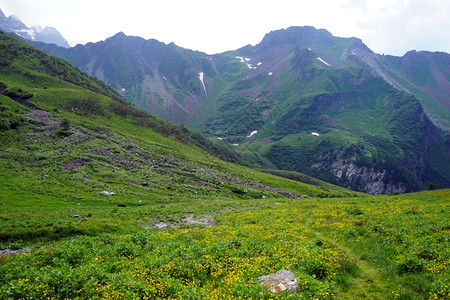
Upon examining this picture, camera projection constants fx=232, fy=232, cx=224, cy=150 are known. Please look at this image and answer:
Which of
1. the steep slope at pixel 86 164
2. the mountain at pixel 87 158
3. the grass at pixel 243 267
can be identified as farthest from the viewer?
the mountain at pixel 87 158

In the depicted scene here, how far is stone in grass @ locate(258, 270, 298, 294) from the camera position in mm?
10617

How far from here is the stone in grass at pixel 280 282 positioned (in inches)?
418

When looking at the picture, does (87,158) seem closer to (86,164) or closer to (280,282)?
(86,164)

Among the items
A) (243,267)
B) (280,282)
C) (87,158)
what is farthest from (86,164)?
(280,282)

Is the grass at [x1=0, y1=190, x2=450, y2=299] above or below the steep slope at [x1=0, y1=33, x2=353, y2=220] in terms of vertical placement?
above

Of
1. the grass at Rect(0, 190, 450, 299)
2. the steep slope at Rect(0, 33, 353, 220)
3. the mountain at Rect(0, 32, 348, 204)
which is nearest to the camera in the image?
the grass at Rect(0, 190, 450, 299)

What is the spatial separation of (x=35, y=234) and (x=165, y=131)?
458ft

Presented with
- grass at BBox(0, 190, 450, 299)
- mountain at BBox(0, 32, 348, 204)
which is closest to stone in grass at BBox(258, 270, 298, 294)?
grass at BBox(0, 190, 450, 299)

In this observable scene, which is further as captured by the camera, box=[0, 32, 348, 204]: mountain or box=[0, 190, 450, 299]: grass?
box=[0, 32, 348, 204]: mountain

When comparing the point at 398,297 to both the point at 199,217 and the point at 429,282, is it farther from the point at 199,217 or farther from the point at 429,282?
the point at 199,217

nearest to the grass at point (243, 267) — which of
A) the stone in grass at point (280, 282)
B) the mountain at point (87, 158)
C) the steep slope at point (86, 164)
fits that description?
the stone in grass at point (280, 282)

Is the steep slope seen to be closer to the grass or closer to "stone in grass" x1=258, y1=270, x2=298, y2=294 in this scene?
the grass

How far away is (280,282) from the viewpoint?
1123cm

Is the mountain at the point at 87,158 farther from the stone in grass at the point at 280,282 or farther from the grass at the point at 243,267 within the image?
the stone in grass at the point at 280,282
